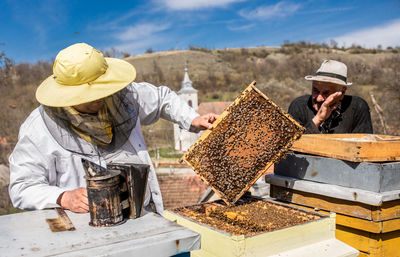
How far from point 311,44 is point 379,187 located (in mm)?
67049

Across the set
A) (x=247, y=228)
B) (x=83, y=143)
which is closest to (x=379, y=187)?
(x=247, y=228)

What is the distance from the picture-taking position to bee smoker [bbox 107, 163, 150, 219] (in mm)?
1964

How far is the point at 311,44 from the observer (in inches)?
2512

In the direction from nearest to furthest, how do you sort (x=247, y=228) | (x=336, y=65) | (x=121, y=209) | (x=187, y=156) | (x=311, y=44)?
1. (x=121, y=209)
2. (x=247, y=228)
3. (x=187, y=156)
4. (x=336, y=65)
5. (x=311, y=44)

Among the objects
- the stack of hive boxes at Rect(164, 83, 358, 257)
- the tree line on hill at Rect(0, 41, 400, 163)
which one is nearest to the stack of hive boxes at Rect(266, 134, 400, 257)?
the stack of hive boxes at Rect(164, 83, 358, 257)

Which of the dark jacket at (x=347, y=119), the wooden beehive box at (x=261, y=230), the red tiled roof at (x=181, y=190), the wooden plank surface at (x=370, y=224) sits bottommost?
the red tiled roof at (x=181, y=190)

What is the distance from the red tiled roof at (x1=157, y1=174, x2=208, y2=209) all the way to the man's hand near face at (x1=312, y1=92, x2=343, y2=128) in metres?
7.95

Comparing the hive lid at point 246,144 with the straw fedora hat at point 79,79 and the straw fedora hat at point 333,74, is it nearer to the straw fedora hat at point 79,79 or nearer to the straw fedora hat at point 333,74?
the straw fedora hat at point 79,79

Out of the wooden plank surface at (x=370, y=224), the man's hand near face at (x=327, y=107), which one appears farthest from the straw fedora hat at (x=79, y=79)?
the man's hand near face at (x=327, y=107)

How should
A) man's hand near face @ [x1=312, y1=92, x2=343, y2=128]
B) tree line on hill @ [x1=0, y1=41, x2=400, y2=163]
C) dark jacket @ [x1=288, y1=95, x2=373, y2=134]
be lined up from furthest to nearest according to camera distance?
tree line on hill @ [x1=0, y1=41, x2=400, y2=163], dark jacket @ [x1=288, y1=95, x2=373, y2=134], man's hand near face @ [x1=312, y1=92, x2=343, y2=128]

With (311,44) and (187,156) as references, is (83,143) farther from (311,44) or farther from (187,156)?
(311,44)

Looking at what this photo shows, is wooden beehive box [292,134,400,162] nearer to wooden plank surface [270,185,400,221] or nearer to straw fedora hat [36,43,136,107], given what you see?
wooden plank surface [270,185,400,221]

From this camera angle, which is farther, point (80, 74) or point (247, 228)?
point (80, 74)

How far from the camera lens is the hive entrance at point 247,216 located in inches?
81.3
